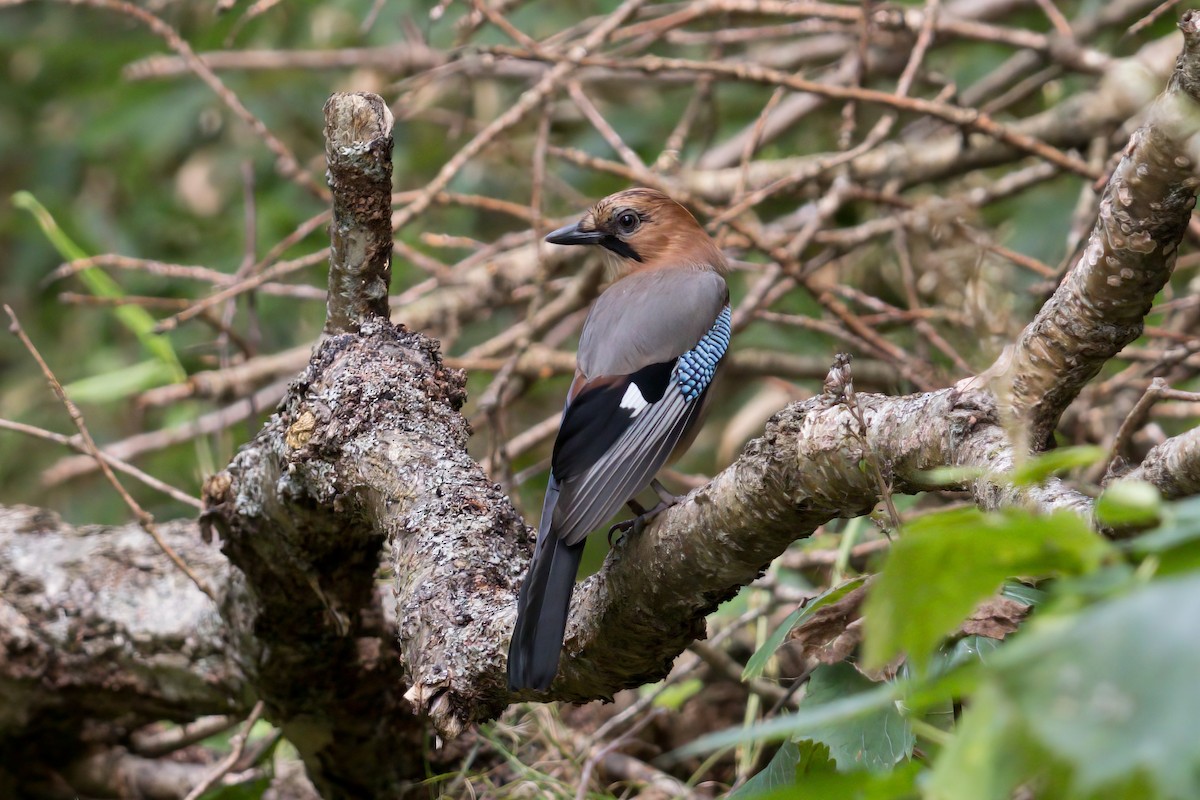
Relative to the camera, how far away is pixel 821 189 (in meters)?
4.21

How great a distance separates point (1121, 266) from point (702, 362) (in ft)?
4.67

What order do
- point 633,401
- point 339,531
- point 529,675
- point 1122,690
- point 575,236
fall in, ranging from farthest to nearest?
point 575,236 < point 633,401 < point 339,531 < point 529,675 < point 1122,690

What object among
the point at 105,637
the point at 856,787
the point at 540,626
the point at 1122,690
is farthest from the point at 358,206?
the point at 1122,690

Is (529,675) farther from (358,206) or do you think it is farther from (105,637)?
(105,637)

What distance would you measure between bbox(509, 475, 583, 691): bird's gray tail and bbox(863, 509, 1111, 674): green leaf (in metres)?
1.09

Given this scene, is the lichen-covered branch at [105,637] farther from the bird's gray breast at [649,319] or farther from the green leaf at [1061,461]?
the green leaf at [1061,461]

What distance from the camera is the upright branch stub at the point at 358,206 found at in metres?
2.34

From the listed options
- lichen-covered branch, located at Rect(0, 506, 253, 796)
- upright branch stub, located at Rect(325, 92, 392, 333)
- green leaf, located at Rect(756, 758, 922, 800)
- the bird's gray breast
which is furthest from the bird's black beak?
green leaf, located at Rect(756, 758, 922, 800)

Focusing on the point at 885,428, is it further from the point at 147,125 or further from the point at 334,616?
the point at 147,125

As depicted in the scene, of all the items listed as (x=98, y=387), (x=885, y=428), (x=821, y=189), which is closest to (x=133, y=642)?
(x=98, y=387)

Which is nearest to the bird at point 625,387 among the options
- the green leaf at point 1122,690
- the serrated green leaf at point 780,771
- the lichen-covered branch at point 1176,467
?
the serrated green leaf at point 780,771

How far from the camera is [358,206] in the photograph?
7.91ft

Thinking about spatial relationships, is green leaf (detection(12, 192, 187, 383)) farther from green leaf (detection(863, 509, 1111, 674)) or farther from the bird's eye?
green leaf (detection(863, 509, 1111, 674))

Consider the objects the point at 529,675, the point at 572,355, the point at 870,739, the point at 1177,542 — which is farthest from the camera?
the point at 572,355
